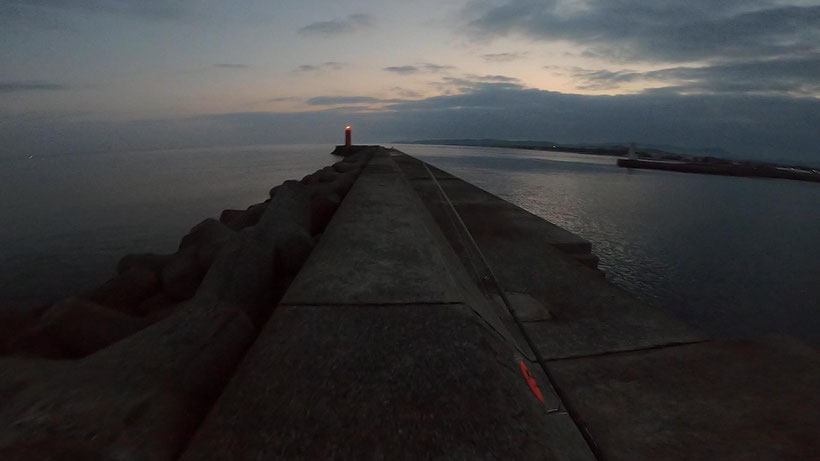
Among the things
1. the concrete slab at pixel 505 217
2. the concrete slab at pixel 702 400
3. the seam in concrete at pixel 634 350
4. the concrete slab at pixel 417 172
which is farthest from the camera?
the concrete slab at pixel 417 172

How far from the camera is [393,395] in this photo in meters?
1.30

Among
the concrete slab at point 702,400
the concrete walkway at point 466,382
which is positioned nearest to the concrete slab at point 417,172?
the concrete walkway at point 466,382

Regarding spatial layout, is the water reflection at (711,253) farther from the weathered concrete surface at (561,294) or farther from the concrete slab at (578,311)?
the concrete slab at (578,311)

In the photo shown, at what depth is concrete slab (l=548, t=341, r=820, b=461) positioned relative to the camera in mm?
1550

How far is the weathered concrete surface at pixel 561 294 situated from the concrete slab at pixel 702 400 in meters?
0.21

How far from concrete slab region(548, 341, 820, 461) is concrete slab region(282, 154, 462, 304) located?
0.91 m

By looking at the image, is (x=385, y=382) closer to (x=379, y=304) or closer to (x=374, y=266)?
(x=379, y=304)

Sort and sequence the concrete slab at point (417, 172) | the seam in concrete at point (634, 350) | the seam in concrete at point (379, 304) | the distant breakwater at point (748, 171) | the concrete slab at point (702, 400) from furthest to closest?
1. the distant breakwater at point (748, 171)
2. the concrete slab at point (417, 172)
3. the seam in concrete at point (634, 350)
4. the seam in concrete at point (379, 304)
5. the concrete slab at point (702, 400)

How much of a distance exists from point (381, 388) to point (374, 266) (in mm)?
1170

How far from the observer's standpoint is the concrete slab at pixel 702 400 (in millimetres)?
1550

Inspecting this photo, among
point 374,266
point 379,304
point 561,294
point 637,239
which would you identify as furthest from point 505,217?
point 379,304

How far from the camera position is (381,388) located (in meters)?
1.33

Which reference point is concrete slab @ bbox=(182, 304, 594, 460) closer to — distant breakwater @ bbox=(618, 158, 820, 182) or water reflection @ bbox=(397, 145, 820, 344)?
water reflection @ bbox=(397, 145, 820, 344)

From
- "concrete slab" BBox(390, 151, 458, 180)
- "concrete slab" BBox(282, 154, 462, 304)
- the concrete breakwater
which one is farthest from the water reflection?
"concrete slab" BBox(282, 154, 462, 304)
